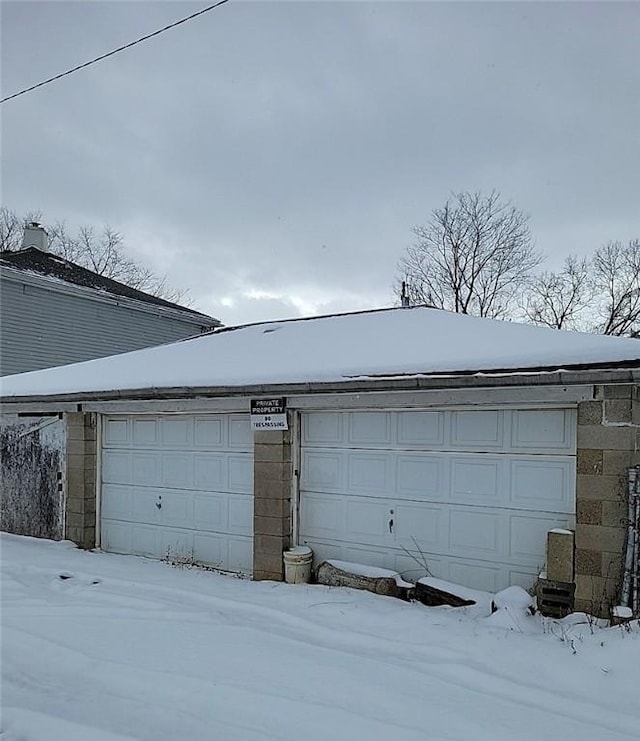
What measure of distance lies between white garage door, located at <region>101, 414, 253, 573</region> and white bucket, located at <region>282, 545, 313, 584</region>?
0.81 metres

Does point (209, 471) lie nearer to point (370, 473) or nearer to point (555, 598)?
point (370, 473)

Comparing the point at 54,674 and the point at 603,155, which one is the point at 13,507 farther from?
the point at 603,155

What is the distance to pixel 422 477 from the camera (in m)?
6.90

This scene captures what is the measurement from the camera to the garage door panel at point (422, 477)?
679 centimetres

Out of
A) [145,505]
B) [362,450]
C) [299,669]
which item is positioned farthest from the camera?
[145,505]

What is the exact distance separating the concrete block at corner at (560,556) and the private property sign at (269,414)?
3.23 metres

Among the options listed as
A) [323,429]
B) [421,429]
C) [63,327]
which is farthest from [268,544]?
[63,327]

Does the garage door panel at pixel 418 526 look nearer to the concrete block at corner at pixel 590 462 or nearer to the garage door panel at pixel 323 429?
the garage door panel at pixel 323 429

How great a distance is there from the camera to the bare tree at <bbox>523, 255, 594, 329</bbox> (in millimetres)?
25688

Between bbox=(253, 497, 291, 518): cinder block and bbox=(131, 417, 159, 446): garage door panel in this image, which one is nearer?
bbox=(253, 497, 291, 518): cinder block

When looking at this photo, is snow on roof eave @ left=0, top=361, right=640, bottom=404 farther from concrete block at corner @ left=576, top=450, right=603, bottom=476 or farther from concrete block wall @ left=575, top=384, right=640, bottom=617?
concrete block at corner @ left=576, top=450, right=603, bottom=476

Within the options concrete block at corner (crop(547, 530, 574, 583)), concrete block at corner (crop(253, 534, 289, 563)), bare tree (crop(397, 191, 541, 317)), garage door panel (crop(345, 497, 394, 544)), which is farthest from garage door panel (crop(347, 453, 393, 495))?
bare tree (crop(397, 191, 541, 317))

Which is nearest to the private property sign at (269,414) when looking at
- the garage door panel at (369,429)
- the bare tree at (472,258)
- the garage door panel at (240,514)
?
the garage door panel at (369,429)

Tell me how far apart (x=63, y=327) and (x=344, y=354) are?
10455 millimetres
